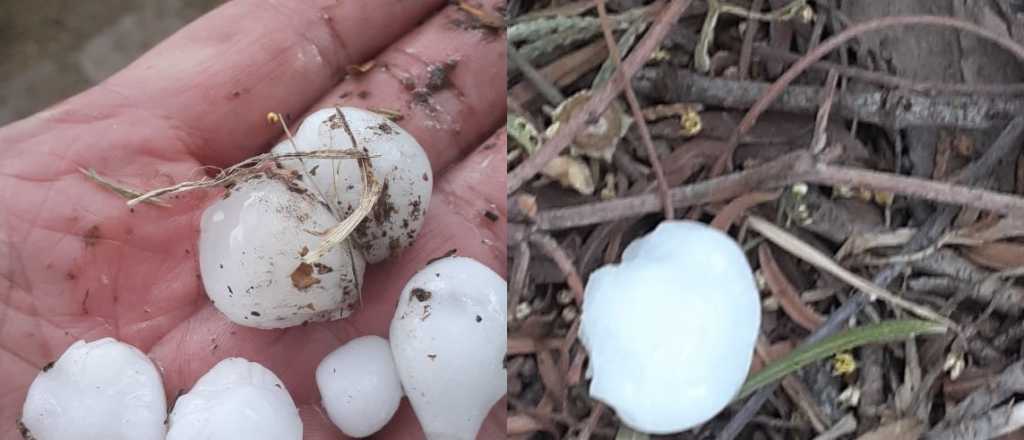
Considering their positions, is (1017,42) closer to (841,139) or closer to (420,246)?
(841,139)

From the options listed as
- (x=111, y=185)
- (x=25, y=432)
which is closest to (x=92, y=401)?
(x=25, y=432)

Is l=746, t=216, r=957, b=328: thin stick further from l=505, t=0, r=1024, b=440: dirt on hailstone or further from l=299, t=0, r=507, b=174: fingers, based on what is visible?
l=299, t=0, r=507, b=174: fingers

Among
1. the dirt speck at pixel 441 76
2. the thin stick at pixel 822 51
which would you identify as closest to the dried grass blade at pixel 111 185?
the dirt speck at pixel 441 76

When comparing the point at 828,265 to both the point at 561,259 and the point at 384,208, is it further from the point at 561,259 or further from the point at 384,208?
the point at 384,208

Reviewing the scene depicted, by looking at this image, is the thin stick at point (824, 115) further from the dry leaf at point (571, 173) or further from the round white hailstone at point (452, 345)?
the round white hailstone at point (452, 345)

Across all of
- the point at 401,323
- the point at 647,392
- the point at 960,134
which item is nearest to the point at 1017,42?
the point at 960,134

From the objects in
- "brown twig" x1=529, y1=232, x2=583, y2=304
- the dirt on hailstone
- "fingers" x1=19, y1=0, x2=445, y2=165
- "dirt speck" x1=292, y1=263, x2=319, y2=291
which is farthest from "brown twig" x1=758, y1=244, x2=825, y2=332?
"fingers" x1=19, y1=0, x2=445, y2=165

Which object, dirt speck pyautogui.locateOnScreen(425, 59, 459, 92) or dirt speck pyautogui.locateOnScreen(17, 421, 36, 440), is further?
dirt speck pyautogui.locateOnScreen(425, 59, 459, 92)
